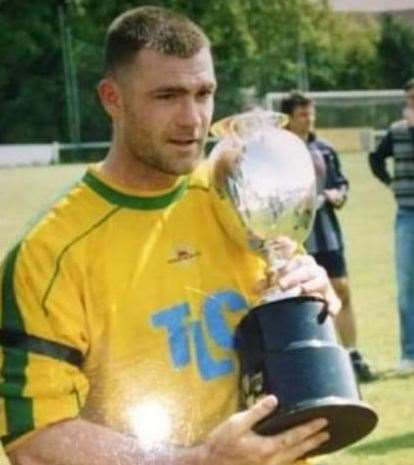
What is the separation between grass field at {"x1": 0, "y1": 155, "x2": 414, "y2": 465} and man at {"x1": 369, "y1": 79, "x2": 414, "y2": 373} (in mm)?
241

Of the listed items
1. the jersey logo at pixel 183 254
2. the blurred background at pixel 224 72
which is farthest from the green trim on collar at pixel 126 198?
the blurred background at pixel 224 72

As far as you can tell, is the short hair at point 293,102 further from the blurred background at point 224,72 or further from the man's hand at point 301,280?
the blurred background at point 224,72

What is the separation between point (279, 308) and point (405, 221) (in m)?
7.20

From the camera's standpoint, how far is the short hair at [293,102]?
31.2ft

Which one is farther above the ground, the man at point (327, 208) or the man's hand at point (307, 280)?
the man's hand at point (307, 280)

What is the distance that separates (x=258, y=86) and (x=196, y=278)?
6025 cm

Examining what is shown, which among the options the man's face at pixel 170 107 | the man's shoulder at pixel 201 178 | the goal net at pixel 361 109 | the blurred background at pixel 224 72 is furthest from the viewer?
the goal net at pixel 361 109

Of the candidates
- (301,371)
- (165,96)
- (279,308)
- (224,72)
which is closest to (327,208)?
(165,96)

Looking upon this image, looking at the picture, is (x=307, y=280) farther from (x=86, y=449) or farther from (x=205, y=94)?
(x=86, y=449)

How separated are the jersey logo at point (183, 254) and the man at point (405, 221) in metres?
6.73

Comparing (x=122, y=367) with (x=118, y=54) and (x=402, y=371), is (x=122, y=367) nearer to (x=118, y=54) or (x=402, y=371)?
(x=118, y=54)

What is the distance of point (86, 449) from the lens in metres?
3.05

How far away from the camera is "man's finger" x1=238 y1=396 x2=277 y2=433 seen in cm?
292

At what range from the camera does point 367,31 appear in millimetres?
79562
